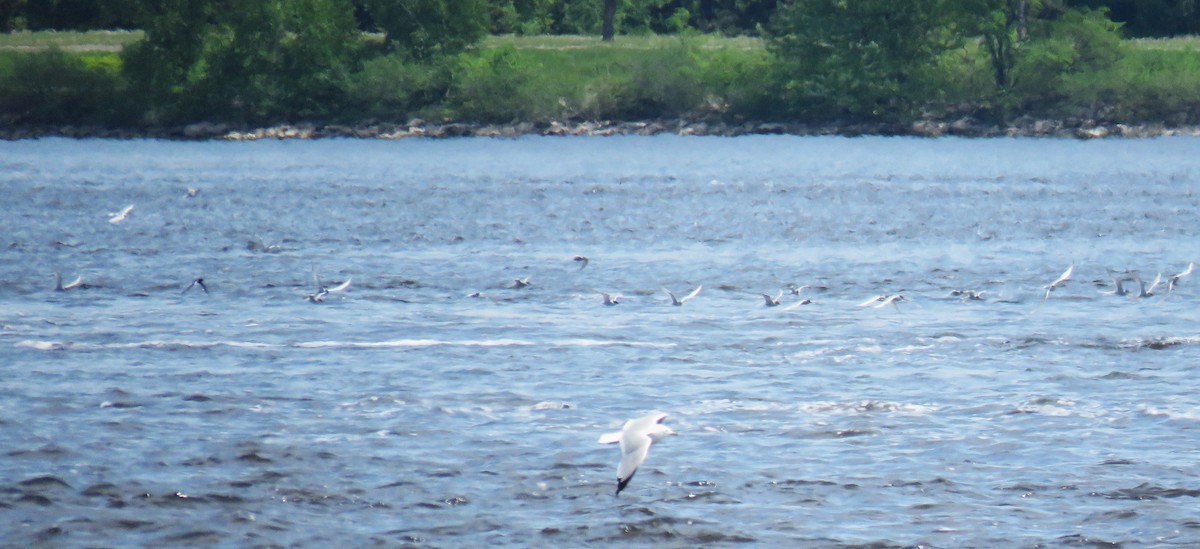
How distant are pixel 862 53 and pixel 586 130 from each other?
14.7m

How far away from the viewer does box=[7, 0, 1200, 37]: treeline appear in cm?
10201

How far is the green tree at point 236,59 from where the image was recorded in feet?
281

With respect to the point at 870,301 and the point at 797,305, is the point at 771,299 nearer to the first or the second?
the point at 797,305

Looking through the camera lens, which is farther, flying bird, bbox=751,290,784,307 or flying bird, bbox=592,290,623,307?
flying bird, bbox=592,290,623,307

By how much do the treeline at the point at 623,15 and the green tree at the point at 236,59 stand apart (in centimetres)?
984

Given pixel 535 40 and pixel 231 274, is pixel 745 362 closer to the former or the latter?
pixel 231 274

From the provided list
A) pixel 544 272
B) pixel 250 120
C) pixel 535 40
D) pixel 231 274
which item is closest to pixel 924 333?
pixel 544 272

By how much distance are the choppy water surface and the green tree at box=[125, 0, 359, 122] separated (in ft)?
137

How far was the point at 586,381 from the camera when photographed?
63.4 feet

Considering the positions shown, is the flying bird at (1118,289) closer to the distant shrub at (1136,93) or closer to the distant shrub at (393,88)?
the distant shrub at (1136,93)

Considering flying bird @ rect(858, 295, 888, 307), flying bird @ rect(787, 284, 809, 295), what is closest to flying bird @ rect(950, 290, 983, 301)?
flying bird @ rect(858, 295, 888, 307)

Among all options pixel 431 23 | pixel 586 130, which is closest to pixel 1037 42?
pixel 586 130

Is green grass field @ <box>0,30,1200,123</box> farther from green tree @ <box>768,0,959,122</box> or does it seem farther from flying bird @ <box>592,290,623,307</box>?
flying bird @ <box>592,290,623,307</box>

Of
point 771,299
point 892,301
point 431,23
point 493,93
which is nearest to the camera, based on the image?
point 771,299
